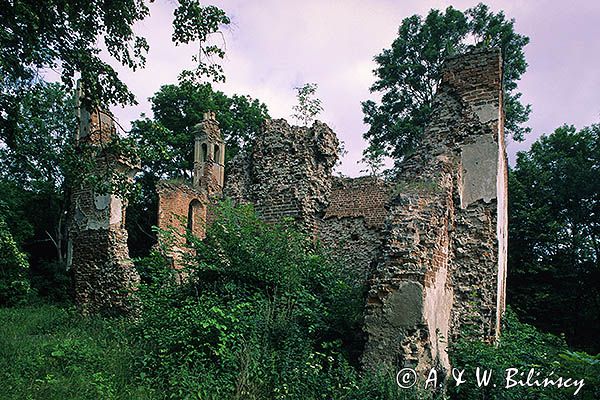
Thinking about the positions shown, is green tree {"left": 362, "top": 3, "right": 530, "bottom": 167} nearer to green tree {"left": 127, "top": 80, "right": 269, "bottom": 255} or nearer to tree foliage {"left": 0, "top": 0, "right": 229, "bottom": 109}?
green tree {"left": 127, "top": 80, "right": 269, "bottom": 255}

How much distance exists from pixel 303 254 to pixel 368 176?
624 centimetres

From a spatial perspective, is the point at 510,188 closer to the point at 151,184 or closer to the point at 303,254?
the point at 303,254

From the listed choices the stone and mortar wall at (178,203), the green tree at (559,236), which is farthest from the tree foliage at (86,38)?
the green tree at (559,236)

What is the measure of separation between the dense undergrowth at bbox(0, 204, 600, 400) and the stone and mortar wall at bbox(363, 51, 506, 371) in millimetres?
473

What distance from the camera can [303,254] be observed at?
8.40 metres

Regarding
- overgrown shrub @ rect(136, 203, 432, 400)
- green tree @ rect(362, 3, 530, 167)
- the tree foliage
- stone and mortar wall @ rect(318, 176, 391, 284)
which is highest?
green tree @ rect(362, 3, 530, 167)

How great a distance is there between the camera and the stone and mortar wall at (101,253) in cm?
1196

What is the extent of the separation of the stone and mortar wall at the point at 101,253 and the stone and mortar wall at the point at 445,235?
733 cm

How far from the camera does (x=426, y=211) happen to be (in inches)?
273

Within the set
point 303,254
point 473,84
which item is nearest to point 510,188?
point 473,84

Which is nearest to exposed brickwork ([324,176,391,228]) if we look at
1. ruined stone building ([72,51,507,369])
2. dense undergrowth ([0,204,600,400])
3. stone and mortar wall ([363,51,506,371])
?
ruined stone building ([72,51,507,369])

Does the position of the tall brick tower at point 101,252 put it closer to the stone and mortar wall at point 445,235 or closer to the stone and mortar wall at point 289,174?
the stone and mortar wall at point 289,174

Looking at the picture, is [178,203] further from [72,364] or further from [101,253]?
[72,364]

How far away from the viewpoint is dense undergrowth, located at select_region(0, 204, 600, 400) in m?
5.83
